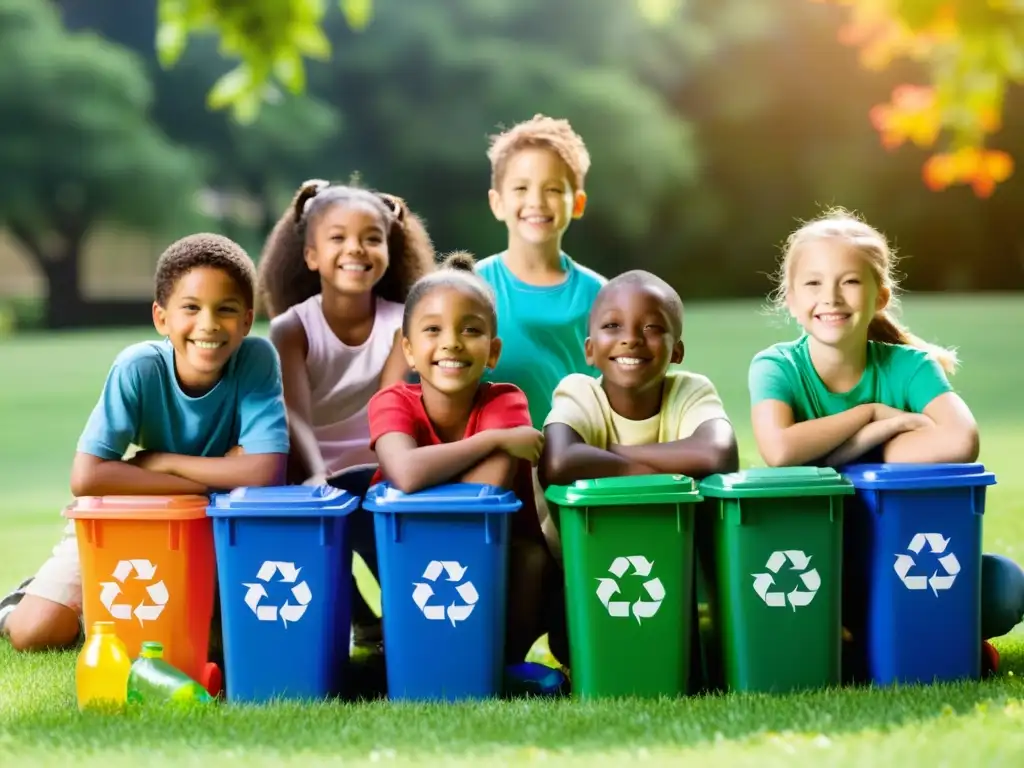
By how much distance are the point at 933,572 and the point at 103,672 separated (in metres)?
2.32

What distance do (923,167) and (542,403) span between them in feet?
75.0

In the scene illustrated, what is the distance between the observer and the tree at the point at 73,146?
24.1 m

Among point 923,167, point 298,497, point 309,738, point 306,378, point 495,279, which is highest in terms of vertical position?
point 923,167

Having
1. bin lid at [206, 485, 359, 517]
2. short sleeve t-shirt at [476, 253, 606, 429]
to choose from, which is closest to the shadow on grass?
bin lid at [206, 485, 359, 517]

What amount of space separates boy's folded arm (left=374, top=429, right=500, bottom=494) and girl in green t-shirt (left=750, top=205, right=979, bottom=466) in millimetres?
840

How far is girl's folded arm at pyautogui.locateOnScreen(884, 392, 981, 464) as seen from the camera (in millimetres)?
3934

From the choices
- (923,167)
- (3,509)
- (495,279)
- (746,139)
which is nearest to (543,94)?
(746,139)

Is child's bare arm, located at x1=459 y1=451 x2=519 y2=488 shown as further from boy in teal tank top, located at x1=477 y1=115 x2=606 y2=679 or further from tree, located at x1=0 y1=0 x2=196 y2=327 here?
tree, located at x1=0 y1=0 x2=196 y2=327

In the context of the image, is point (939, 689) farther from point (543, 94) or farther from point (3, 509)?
point (543, 94)

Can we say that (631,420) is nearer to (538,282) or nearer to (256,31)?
(538,282)

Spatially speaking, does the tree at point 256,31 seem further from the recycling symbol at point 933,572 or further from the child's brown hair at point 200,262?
the recycling symbol at point 933,572

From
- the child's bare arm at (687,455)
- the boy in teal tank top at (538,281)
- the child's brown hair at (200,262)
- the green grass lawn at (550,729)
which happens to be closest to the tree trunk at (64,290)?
the green grass lawn at (550,729)

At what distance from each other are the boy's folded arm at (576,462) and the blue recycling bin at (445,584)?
0.49 feet

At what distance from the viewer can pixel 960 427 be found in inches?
156
